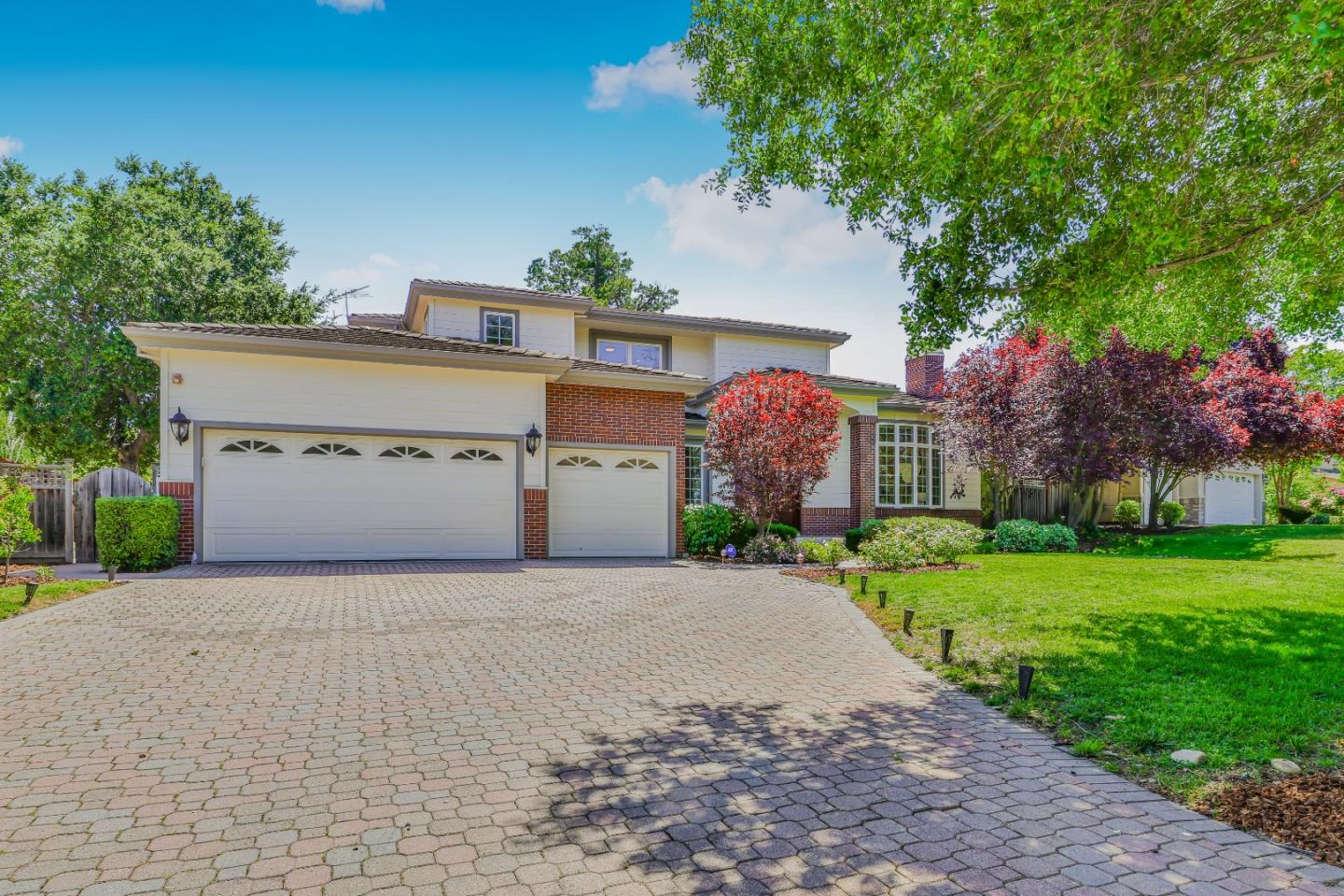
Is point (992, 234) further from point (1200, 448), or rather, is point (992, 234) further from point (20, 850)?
point (1200, 448)

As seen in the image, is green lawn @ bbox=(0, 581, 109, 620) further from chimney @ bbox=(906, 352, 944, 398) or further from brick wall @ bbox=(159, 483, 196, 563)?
chimney @ bbox=(906, 352, 944, 398)

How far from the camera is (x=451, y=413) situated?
13812 millimetres

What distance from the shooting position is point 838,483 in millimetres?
21266

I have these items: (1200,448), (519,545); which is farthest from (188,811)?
(1200,448)

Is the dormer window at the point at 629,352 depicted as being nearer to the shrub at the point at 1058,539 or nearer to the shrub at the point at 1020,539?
the shrub at the point at 1020,539

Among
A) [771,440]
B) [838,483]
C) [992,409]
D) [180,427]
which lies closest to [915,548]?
[771,440]

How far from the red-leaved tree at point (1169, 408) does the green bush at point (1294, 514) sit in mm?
11783

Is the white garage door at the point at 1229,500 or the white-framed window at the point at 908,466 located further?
the white garage door at the point at 1229,500

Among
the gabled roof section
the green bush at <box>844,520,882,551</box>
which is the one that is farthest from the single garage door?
the green bush at <box>844,520,882,551</box>

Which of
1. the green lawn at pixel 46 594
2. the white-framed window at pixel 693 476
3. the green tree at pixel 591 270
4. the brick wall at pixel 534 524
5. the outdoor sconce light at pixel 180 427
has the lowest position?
the green lawn at pixel 46 594

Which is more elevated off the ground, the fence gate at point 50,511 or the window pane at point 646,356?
the window pane at point 646,356

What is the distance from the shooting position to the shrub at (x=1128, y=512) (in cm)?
2445

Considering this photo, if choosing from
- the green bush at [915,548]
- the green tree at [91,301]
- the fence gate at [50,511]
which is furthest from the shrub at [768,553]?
the green tree at [91,301]

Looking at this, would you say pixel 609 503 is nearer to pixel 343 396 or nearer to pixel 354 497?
pixel 354 497
